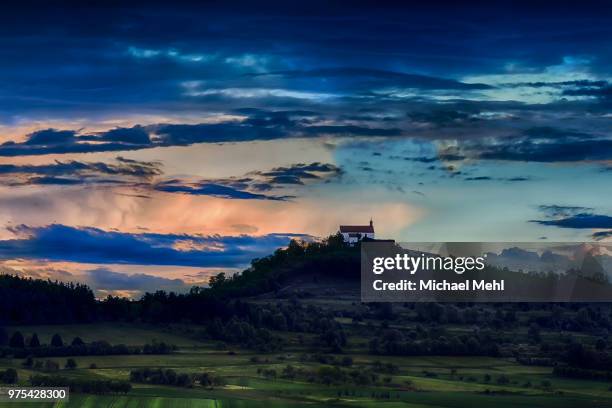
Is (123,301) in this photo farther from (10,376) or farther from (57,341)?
(10,376)

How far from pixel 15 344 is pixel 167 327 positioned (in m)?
16.4

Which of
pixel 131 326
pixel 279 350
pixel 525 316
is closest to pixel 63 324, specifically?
pixel 131 326

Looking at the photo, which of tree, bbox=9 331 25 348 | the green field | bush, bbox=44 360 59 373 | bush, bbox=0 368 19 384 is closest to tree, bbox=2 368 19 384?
bush, bbox=0 368 19 384

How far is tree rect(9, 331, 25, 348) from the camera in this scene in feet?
317

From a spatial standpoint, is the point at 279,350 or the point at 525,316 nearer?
the point at 279,350

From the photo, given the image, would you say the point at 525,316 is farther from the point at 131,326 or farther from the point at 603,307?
the point at 131,326

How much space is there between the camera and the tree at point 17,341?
3805 inches

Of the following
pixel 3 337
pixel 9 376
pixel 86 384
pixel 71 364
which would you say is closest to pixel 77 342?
pixel 3 337

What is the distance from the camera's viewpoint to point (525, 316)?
124938mm

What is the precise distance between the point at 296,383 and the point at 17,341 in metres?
26.0

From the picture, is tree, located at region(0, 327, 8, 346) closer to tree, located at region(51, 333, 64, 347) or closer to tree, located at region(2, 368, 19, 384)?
tree, located at region(51, 333, 64, 347)

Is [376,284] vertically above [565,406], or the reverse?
[376,284]

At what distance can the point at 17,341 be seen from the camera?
97312mm

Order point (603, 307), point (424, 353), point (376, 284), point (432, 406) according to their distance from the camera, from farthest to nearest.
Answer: point (603, 307) < point (376, 284) < point (424, 353) < point (432, 406)
